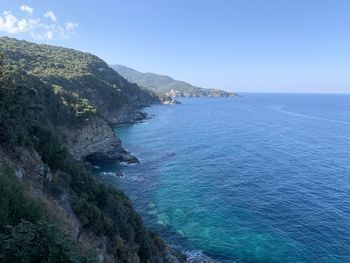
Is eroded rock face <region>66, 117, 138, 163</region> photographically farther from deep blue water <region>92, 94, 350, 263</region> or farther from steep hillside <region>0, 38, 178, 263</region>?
steep hillside <region>0, 38, 178, 263</region>

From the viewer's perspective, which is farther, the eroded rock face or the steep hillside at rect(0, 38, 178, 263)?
the eroded rock face

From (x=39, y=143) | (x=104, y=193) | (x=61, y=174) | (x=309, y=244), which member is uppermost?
(x=39, y=143)

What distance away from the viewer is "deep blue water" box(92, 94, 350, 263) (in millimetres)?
38062

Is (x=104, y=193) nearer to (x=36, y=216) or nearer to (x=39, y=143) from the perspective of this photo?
(x=39, y=143)

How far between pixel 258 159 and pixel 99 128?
36147 millimetres

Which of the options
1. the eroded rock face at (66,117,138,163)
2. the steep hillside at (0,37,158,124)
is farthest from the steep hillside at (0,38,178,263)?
the steep hillside at (0,37,158,124)

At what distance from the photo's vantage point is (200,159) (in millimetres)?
72938

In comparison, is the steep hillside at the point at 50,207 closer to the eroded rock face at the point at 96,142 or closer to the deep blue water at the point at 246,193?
the deep blue water at the point at 246,193

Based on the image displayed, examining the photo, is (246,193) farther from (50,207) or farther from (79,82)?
(79,82)

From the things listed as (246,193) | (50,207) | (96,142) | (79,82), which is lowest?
(246,193)

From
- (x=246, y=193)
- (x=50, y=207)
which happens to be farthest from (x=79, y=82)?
(x=50, y=207)

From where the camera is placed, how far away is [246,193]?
52156 mm

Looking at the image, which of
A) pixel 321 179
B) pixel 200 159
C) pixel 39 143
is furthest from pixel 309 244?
pixel 200 159

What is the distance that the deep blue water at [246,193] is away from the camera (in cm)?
3806
